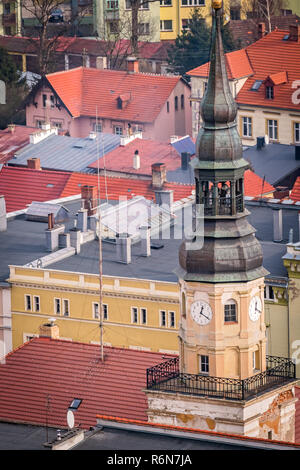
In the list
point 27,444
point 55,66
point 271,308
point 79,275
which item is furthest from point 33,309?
point 55,66

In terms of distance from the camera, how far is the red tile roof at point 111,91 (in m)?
164

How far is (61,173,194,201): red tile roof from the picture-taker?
128 meters

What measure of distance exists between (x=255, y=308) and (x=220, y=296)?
1.61 metres

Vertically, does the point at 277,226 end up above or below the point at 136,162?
above

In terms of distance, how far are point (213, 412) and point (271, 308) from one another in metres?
25.8

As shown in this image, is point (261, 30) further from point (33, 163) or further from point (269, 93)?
point (33, 163)

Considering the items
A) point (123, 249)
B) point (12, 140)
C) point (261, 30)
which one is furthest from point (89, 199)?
point (261, 30)

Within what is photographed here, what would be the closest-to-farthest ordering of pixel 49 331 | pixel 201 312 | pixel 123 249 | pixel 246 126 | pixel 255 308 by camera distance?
1. pixel 201 312
2. pixel 255 308
3. pixel 49 331
4. pixel 123 249
5. pixel 246 126

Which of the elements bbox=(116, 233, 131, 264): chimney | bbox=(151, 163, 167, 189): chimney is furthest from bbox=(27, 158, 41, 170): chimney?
bbox=(116, 233, 131, 264): chimney

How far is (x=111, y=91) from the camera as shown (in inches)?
6599

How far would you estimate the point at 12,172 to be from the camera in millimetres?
132750

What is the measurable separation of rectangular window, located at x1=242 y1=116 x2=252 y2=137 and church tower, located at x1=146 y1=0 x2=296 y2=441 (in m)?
77.6

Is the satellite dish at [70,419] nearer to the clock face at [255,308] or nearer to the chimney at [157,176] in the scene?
the clock face at [255,308]

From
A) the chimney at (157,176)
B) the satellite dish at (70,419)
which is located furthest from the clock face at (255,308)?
the chimney at (157,176)
